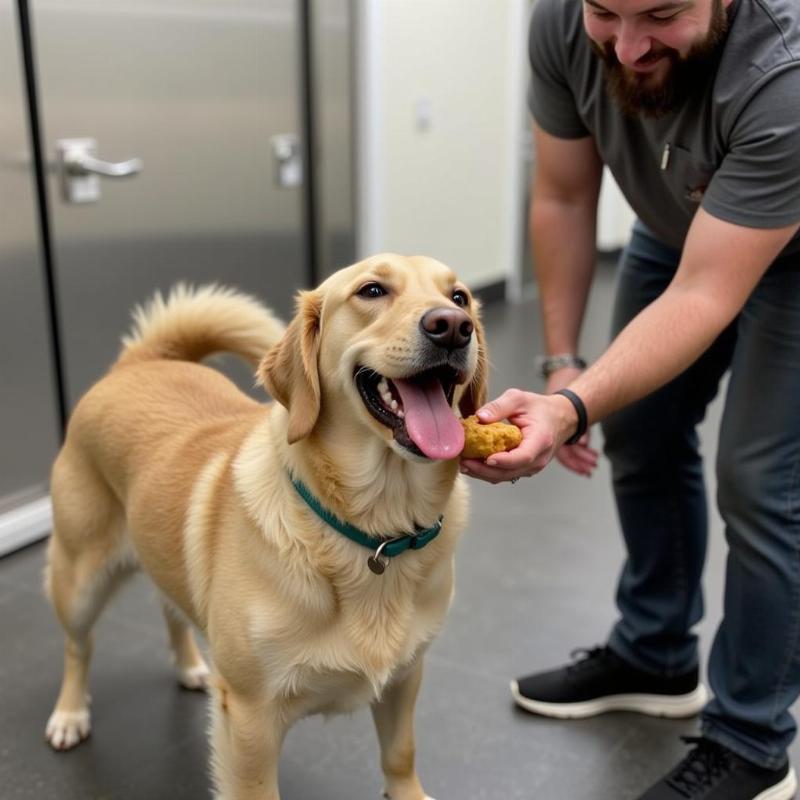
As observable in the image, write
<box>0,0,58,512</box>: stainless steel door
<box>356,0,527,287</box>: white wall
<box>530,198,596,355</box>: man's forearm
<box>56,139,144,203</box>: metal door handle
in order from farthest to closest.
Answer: <box>356,0,527,287</box>: white wall
<box>56,139,144,203</box>: metal door handle
<box>0,0,58,512</box>: stainless steel door
<box>530,198,596,355</box>: man's forearm

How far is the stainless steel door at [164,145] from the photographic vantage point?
292 centimetres

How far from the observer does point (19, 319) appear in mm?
2857

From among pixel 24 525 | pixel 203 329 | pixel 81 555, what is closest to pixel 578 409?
pixel 203 329

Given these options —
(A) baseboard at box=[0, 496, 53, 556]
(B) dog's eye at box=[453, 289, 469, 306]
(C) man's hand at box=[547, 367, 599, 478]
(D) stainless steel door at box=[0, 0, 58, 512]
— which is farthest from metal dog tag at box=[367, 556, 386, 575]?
(D) stainless steel door at box=[0, 0, 58, 512]

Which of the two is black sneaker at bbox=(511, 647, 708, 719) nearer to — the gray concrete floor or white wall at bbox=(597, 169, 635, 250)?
the gray concrete floor

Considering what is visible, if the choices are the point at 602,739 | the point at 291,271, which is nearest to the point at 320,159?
the point at 291,271

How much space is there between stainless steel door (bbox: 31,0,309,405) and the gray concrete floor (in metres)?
0.95

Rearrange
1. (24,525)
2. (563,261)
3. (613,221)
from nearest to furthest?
(563,261), (24,525), (613,221)

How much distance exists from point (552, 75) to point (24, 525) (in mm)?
1962

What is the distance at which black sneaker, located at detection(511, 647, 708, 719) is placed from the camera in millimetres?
2014

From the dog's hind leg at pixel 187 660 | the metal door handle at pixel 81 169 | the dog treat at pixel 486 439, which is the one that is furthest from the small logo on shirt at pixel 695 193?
the metal door handle at pixel 81 169

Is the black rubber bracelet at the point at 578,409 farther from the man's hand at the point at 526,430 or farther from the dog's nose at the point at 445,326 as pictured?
the dog's nose at the point at 445,326

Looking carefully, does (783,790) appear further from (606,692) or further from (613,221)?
(613,221)

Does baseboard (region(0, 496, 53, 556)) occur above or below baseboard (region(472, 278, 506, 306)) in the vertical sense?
above
